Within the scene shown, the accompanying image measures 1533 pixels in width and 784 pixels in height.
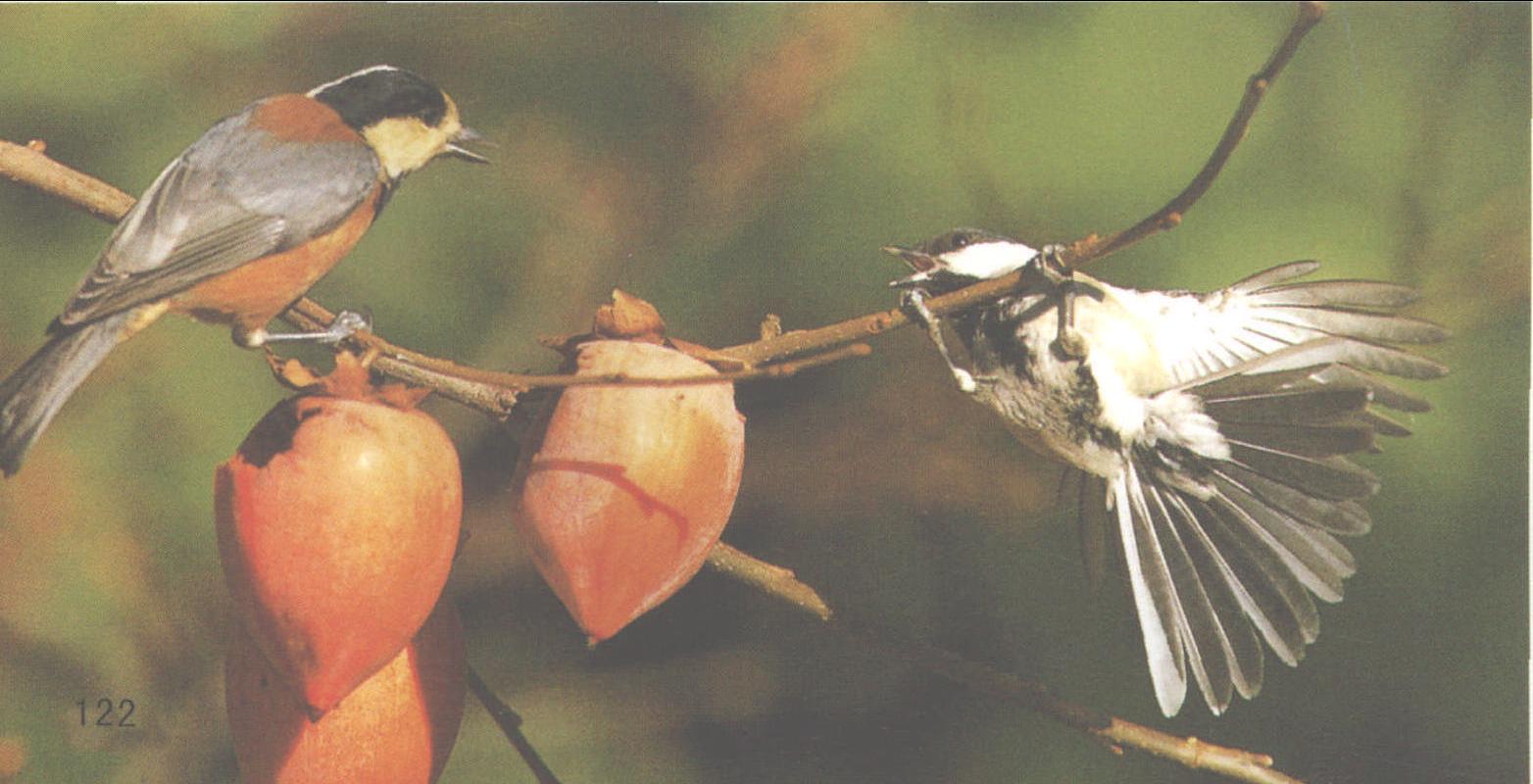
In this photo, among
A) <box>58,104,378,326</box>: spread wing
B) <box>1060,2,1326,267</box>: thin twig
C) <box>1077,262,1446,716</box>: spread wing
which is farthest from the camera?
<box>1077,262,1446,716</box>: spread wing

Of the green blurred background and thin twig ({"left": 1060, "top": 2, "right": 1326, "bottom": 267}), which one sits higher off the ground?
thin twig ({"left": 1060, "top": 2, "right": 1326, "bottom": 267})

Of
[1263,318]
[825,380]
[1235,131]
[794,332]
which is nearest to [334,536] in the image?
[794,332]

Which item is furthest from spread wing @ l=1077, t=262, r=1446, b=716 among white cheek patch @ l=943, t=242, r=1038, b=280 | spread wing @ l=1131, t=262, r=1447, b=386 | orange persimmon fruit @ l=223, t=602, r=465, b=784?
orange persimmon fruit @ l=223, t=602, r=465, b=784

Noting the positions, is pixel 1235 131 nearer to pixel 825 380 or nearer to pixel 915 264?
pixel 915 264

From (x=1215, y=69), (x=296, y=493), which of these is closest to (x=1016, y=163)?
(x=1215, y=69)

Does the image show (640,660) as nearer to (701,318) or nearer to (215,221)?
→ (701,318)

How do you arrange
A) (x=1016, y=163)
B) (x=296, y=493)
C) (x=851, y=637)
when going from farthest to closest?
1. (x=1016, y=163)
2. (x=851, y=637)
3. (x=296, y=493)

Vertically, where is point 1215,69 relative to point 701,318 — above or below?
above

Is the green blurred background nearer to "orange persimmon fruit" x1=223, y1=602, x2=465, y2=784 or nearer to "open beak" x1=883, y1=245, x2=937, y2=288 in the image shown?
"open beak" x1=883, y1=245, x2=937, y2=288
